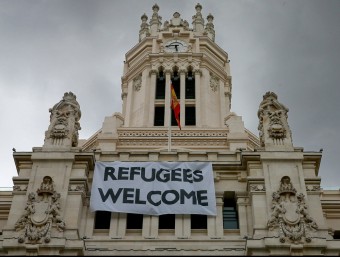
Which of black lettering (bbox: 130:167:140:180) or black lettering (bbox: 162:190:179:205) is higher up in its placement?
black lettering (bbox: 130:167:140:180)

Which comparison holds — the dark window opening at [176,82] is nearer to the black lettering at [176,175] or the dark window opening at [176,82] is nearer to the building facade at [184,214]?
the building facade at [184,214]

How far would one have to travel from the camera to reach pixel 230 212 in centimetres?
3712

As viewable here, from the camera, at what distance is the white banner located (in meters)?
36.5

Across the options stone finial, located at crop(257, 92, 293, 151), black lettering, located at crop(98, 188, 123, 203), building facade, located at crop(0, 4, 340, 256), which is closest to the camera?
building facade, located at crop(0, 4, 340, 256)

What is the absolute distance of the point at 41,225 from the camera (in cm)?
3428

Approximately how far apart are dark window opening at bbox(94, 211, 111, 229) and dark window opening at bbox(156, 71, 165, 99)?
31341mm

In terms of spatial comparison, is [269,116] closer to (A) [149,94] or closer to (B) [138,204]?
(B) [138,204]

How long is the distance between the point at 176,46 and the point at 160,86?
6.52 meters

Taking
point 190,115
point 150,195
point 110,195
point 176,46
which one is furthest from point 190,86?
point 110,195

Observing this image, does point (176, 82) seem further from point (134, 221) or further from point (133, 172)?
point (134, 221)

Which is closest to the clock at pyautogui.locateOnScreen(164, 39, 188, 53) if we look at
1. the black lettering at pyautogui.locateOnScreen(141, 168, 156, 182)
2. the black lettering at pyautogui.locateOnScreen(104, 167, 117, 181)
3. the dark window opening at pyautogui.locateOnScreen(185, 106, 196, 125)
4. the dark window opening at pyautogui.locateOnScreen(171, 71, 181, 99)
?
the dark window opening at pyautogui.locateOnScreen(171, 71, 181, 99)

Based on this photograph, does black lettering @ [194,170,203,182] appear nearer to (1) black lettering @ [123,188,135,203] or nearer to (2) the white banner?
(2) the white banner

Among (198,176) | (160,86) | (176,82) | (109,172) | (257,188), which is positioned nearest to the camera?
(257,188)

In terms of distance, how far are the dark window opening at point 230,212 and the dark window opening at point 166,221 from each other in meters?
2.96
